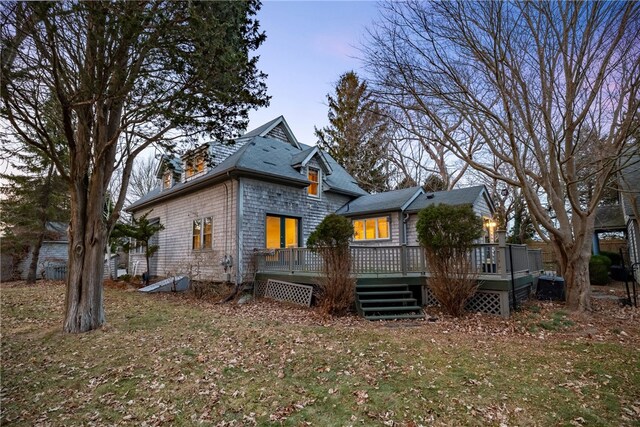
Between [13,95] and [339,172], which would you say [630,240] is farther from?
[13,95]

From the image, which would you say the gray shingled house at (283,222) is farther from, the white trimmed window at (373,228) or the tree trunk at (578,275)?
the tree trunk at (578,275)

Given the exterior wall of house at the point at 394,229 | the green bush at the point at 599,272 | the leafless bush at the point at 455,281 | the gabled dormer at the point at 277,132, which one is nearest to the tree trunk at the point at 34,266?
the gabled dormer at the point at 277,132

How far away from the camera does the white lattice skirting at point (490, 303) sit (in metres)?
8.44

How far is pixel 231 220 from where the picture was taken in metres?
12.6

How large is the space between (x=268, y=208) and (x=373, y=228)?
562 cm

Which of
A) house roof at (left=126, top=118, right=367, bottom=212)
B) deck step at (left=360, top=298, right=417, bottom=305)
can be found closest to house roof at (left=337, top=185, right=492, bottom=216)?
house roof at (left=126, top=118, right=367, bottom=212)

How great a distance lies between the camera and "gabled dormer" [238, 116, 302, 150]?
16406mm

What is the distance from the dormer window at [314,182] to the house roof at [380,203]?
6.21 feet

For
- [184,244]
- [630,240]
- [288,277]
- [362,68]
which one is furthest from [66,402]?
[630,240]

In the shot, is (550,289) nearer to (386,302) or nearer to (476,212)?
(476,212)

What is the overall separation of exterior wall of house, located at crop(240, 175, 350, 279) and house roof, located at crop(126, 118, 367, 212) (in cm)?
43

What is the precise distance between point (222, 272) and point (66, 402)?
8.39m

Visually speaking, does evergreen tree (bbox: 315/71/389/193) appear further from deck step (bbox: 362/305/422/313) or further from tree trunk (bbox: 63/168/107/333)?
tree trunk (bbox: 63/168/107/333)

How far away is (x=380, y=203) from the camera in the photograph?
1619cm
